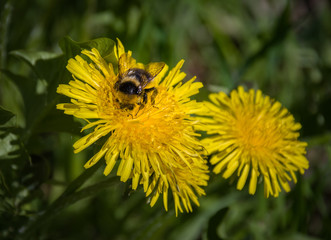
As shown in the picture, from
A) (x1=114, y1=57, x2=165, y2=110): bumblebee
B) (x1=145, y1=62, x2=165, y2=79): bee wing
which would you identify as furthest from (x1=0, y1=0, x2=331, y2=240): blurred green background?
(x1=145, y1=62, x2=165, y2=79): bee wing

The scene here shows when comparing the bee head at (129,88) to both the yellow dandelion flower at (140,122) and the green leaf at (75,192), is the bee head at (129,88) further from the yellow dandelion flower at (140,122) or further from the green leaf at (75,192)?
the green leaf at (75,192)

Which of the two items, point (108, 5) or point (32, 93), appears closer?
point (32, 93)

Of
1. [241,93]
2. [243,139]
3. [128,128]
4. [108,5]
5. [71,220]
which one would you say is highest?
[108,5]

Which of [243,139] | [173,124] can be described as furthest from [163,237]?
[173,124]

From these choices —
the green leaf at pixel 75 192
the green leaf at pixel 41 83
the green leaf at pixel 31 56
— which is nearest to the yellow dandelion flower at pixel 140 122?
the green leaf at pixel 75 192

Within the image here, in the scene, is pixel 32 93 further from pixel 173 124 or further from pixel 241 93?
pixel 241 93

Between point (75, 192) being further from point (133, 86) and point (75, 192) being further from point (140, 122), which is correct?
point (133, 86)
